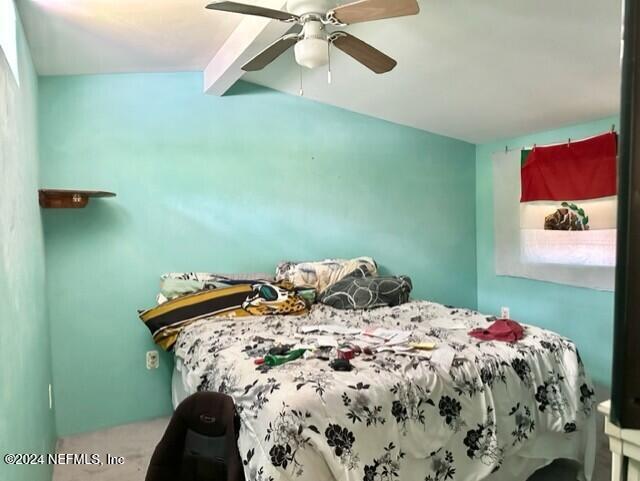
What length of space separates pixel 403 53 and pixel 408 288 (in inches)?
62.6

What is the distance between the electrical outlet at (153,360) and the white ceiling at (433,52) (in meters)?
1.86

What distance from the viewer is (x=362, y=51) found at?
204 centimetres

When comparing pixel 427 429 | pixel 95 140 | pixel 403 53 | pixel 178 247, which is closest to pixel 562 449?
pixel 427 429

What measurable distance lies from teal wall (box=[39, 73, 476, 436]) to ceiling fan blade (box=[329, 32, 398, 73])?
1.46 metres

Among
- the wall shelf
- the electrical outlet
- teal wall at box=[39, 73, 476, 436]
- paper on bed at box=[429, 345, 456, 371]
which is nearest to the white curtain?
teal wall at box=[39, 73, 476, 436]

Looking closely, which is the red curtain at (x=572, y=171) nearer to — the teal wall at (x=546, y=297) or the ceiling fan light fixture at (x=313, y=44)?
the teal wall at (x=546, y=297)

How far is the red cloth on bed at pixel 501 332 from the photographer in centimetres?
225

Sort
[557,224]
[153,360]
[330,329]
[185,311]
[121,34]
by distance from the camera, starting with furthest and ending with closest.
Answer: [557,224]
[153,360]
[185,311]
[330,329]
[121,34]

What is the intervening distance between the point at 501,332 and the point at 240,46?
201cm

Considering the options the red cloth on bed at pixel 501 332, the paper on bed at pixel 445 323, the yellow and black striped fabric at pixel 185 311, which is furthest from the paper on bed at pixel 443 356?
the yellow and black striped fabric at pixel 185 311

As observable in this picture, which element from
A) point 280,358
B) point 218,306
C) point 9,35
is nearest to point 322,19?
point 9,35

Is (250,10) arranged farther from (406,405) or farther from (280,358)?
(406,405)

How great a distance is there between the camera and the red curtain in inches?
125

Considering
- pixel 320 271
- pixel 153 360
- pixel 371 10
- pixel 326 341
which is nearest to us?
pixel 371 10
